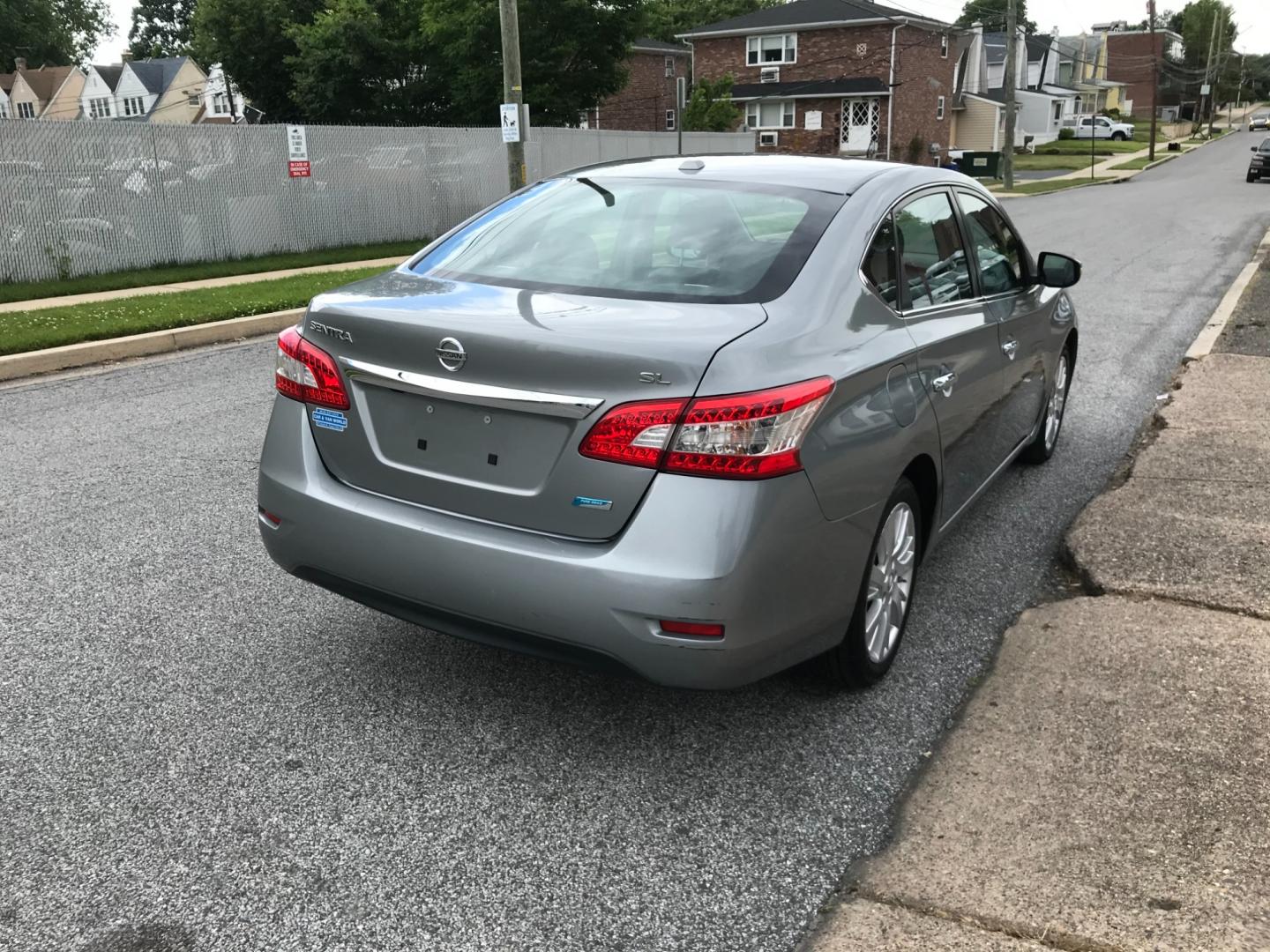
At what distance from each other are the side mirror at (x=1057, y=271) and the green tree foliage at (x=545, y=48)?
31.2 m

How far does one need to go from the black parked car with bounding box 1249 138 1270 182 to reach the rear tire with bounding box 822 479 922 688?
41.1 metres

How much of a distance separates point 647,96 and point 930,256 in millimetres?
56649

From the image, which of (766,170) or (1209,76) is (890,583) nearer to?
(766,170)

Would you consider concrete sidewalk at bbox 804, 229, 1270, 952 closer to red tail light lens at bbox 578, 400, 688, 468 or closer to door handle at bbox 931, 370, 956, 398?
door handle at bbox 931, 370, 956, 398

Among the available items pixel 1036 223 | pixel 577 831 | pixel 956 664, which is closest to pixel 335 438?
pixel 577 831

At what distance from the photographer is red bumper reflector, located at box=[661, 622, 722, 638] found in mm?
2844

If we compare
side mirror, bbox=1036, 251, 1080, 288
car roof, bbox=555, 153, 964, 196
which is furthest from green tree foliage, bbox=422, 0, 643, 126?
car roof, bbox=555, 153, 964, 196

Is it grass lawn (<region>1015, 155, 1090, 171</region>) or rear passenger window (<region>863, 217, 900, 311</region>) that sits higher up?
rear passenger window (<region>863, 217, 900, 311</region>)

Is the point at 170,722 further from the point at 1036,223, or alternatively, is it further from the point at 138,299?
the point at 1036,223

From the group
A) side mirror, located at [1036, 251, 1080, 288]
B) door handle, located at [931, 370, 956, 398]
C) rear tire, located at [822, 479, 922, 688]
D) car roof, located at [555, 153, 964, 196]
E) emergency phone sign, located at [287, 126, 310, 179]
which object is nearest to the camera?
rear tire, located at [822, 479, 922, 688]

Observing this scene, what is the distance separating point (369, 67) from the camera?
130 feet

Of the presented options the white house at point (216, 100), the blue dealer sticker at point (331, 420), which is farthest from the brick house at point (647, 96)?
the blue dealer sticker at point (331, 420)

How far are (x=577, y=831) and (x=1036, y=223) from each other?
2342 centimetres

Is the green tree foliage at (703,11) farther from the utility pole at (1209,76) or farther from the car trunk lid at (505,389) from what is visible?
the car trunk lid at (505,389)
